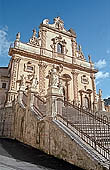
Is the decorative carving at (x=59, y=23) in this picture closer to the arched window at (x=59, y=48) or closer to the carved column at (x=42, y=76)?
the arched window at (x=59, y=48)

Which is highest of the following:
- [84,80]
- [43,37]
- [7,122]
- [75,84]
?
[43,37]

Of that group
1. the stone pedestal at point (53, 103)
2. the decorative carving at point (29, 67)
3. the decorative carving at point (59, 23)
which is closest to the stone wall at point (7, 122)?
the stone pedestal at point (53, 103)

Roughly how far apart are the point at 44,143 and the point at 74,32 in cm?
2424

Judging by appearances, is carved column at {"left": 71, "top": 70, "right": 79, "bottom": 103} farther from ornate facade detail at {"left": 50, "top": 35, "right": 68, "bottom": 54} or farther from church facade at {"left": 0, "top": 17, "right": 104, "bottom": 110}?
ornate facade detail at {"left": 50, "top": 35, "right": 68, "bottom": 54}

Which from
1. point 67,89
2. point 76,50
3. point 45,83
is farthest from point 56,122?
point 76,50

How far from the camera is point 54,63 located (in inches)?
811

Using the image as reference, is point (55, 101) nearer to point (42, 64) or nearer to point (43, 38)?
point (42, 64)

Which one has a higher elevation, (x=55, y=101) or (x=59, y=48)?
(x=59, y=48)

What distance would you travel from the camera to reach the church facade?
1780 centimetres

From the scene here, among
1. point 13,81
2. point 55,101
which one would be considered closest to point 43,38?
point 13,81

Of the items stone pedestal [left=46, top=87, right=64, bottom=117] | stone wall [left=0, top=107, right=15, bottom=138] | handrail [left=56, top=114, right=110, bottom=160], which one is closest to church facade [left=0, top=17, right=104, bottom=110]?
stone wall [left=0, top=107, right=15, bottom=138]

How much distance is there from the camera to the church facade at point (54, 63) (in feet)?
58.4

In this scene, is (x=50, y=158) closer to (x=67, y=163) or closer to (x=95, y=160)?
(x=67, y=163)

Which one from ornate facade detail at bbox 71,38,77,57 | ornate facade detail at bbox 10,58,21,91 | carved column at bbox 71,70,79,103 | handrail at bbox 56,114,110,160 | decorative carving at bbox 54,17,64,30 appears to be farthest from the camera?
decorative carving at bbox 54,17,64,30
